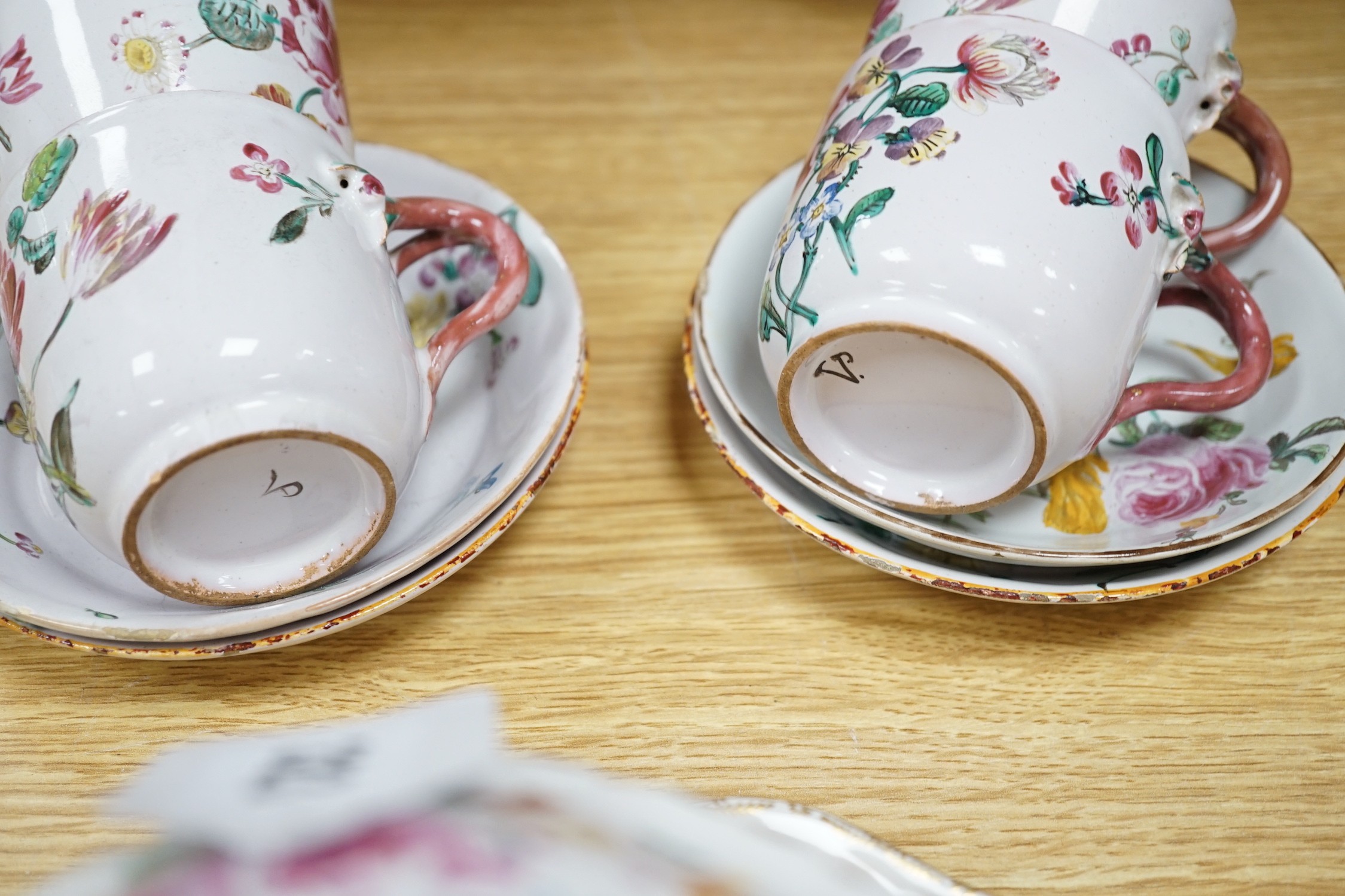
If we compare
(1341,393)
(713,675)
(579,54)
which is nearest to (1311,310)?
(1341,393)

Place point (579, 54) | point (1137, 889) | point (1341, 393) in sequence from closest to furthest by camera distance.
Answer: point (1137, 889) → point (1341, 393) → point (579, 54)

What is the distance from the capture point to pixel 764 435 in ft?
1.78

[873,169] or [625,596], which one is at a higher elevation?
[873,169]

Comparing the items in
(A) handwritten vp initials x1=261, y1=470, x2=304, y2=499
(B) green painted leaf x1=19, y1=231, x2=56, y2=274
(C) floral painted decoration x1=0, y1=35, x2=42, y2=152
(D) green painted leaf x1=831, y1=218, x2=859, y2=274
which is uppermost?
(C) floral painted decoration x1=0, y1=35, x2=42, y2=152

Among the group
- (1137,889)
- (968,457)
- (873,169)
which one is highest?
(873,169)

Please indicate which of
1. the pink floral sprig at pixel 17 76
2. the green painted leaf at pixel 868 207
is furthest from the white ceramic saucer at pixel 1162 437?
the pink floral sprig at pixel 17 76

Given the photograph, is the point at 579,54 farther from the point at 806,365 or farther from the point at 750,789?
the point at 750,789

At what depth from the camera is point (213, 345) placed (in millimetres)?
429

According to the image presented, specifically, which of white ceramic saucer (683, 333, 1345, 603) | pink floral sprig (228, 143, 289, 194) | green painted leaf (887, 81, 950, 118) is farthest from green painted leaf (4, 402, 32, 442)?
green painted leaf (887, 81, 950, 118)

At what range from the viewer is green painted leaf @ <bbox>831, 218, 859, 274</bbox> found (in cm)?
Answer: 48

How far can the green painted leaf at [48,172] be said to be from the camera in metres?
0.47

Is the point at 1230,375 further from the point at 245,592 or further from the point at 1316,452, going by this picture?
the point at 245,592

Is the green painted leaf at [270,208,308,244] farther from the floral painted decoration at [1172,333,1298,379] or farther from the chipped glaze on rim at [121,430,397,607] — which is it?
the floral painted decoration at [1172,333,1298,379]

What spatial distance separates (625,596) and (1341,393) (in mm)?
361
